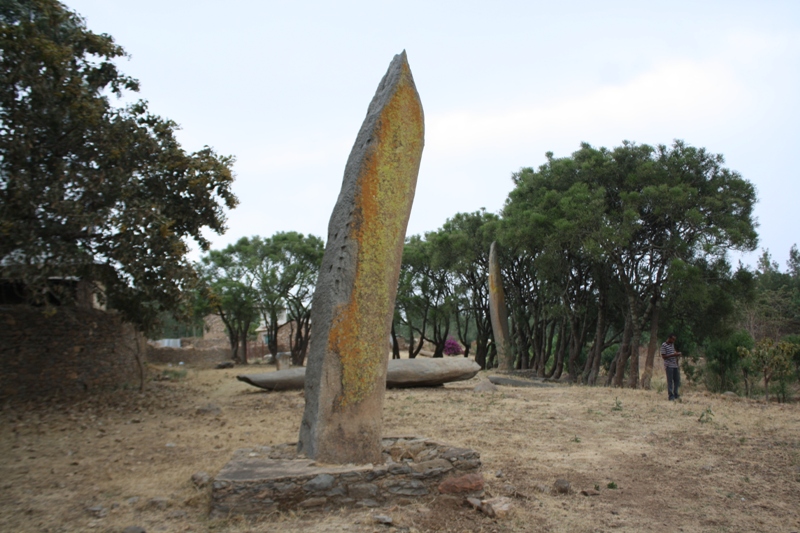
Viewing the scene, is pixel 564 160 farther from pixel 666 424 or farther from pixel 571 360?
pixel 666 424

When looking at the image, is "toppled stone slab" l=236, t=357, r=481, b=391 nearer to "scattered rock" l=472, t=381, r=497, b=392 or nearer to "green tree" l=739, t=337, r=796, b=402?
"scattered rock" l=472, t=381, r=497, b=392

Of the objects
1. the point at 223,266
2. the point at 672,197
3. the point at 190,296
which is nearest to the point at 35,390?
the point at 190,296

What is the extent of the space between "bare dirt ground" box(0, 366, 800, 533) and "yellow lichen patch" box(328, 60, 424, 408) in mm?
1275

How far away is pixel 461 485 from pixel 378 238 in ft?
7.59

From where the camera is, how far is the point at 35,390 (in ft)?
38.6

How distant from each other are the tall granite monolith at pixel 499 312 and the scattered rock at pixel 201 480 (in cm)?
1816

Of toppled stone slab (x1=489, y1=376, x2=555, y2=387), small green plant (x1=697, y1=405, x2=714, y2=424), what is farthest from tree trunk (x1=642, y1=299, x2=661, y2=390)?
small green plant (x1=697, y1=405, x2=714, y2=424)

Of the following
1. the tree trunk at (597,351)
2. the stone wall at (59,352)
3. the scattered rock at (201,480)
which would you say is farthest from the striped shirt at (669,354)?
the stone wall at (59,352)

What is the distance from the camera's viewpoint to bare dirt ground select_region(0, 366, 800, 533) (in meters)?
4.67

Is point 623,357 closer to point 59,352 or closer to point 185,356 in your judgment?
point 59,352

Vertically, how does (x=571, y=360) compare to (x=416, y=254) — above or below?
below

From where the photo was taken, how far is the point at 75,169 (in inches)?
381

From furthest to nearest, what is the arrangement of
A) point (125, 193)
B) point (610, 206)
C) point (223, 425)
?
1. point (610, 206)
2. point (125, 193)
3. point (223, 425)

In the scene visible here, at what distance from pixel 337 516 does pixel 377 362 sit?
4.77 feet
